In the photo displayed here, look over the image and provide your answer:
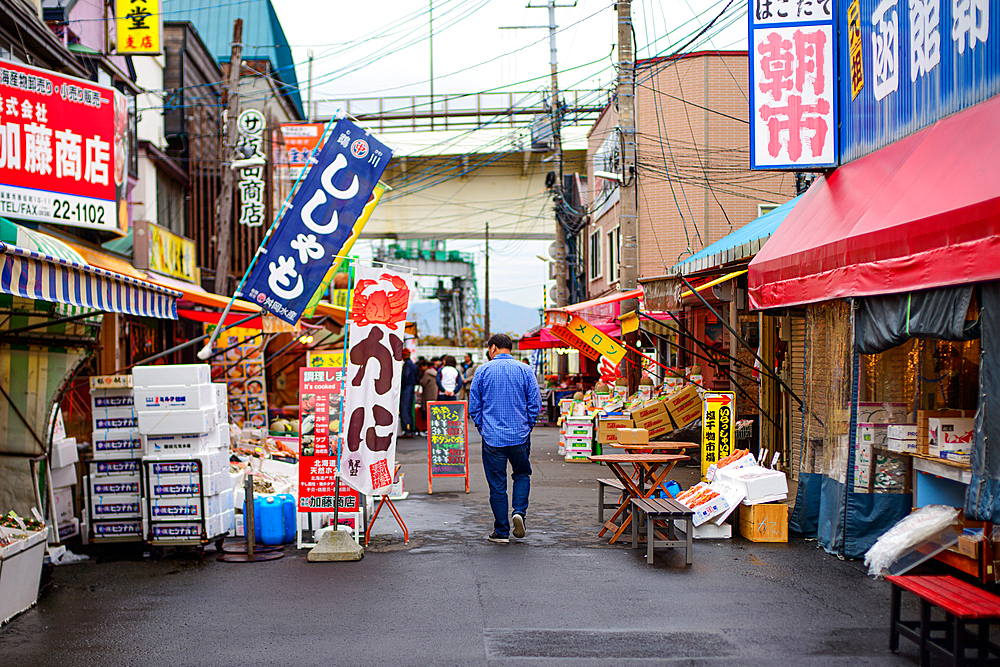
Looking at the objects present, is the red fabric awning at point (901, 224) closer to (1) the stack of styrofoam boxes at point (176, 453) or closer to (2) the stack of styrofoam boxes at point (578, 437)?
(1) the stack of styrofoam boxes at point (176, 453)

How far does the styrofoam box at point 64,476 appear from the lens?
8438mm

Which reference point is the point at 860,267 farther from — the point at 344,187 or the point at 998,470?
the point at 344,187

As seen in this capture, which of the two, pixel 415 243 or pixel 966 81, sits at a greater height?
pixel 415 243

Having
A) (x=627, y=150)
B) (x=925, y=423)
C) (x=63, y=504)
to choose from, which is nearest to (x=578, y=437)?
(x=627, y=150)

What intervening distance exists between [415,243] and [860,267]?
151 ft

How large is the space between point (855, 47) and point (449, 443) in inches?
300

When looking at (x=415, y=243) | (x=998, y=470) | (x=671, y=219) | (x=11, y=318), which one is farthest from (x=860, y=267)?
(x=415, y=243)

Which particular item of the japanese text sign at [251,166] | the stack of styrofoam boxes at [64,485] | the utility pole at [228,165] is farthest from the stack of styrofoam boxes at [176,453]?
the japanese text sign at [251,166]

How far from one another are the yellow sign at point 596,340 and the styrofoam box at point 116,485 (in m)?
8.21

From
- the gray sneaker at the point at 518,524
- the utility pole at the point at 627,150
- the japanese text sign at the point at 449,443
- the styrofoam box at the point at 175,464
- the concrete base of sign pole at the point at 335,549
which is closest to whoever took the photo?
the concrete base of sign pole at the point at 335,549

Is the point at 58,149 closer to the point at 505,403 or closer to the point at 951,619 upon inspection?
the point at 505,403

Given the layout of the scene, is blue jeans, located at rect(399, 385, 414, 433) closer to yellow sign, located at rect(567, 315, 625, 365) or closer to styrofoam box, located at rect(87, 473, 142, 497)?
yellow sign, located at rect(567, 315, 625, 365)

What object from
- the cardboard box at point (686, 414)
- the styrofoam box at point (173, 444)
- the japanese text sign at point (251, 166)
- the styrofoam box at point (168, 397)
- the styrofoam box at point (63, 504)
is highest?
the japanese text sign at point (251, 166)

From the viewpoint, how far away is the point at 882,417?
7.93 metres
